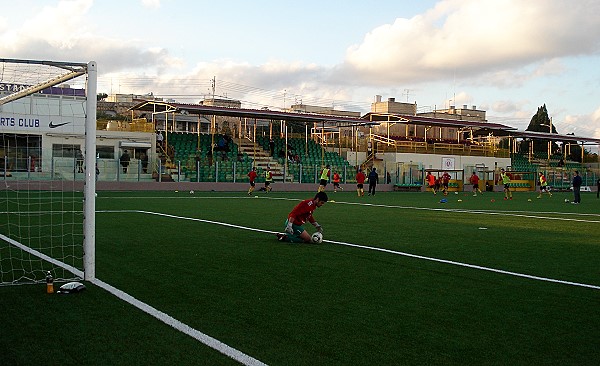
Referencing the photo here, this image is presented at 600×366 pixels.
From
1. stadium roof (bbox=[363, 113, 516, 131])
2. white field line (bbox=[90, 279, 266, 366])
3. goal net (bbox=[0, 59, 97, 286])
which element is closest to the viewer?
white field line (bbox=[90, 279, 266, 366])

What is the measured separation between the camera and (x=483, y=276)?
30.0 feet

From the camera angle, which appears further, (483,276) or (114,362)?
(483,276)

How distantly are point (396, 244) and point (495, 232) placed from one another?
4158mm

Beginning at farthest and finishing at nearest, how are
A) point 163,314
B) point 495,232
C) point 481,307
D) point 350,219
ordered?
point 350,219 < point 495,232 < point 481,307 < point 163,314

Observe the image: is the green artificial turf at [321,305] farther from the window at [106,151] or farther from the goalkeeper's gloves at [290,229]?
the window at [106,151]

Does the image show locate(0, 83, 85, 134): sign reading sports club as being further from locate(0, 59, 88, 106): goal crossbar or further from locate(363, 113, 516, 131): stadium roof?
locate(363, 113, 516, 131): stadium roof

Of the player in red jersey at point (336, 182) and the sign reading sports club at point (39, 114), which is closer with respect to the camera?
the sign reading sports club at point (39, 114)

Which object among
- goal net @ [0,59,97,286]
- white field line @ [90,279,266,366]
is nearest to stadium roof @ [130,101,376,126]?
goal net @ [0,59,97,286]

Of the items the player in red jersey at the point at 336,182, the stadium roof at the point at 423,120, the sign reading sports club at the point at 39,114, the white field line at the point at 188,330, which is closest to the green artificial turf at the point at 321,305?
the white field line at the point at 188,330

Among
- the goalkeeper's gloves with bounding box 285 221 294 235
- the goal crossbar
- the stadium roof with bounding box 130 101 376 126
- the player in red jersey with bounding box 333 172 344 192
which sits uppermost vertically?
the stadium roof with bounding box 130 101 376 126

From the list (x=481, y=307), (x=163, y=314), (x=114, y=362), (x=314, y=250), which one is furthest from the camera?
(x=314, y=250)

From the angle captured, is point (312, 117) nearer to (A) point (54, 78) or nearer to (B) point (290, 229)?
(B) point (290, 229)

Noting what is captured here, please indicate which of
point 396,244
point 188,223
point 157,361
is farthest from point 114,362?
point 188,223

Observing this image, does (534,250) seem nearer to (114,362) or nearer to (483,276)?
(483,276)
